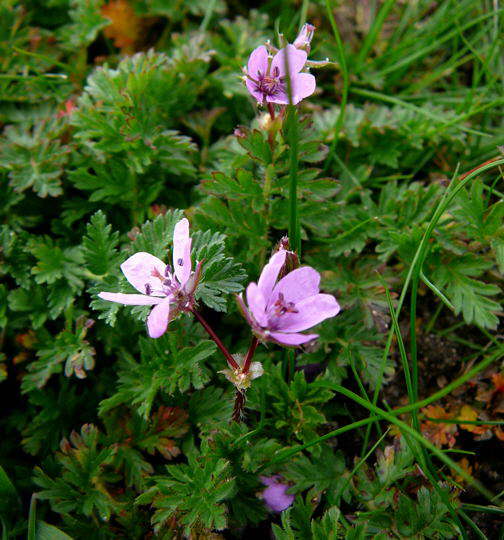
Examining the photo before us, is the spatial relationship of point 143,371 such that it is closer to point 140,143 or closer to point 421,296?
point 140,143

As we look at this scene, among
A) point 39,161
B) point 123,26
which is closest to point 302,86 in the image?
point 39,161

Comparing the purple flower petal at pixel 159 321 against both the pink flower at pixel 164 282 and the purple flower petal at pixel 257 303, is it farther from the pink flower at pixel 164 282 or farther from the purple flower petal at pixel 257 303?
the purple flower petal at pixel 257 303

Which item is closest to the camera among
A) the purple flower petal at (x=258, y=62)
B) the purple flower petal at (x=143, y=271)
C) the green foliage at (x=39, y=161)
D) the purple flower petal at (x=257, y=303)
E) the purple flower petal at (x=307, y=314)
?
the purple flower petal at (x=257, y=303)

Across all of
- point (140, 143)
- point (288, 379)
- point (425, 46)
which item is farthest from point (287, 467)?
point (425, 46)

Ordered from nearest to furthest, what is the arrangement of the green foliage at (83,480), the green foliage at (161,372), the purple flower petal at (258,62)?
the purple flower petal at (258,62), the green foliage at (161,372), the green foliage at (83,480)

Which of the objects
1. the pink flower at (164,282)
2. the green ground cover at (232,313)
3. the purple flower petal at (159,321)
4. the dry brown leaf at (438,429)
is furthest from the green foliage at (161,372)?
the dry brown leaf at (438,429)

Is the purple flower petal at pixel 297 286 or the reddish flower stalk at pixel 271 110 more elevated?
the reddish flower stalk at pixel 271 110
